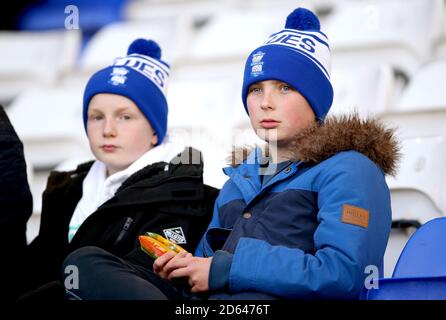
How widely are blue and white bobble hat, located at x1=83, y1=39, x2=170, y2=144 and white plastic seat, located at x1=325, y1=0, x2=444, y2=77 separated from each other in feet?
3.77

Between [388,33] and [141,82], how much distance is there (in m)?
1.34

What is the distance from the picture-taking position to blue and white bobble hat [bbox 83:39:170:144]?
8.38 ft

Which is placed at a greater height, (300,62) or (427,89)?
(427,89)

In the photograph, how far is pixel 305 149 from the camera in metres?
2.04

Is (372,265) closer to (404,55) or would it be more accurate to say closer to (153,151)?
(153,151)

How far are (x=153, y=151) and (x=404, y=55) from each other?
4.40 ft

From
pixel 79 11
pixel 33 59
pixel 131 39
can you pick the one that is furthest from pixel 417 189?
pixel 79 11

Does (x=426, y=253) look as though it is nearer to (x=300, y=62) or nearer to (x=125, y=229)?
(x=300, y=62)

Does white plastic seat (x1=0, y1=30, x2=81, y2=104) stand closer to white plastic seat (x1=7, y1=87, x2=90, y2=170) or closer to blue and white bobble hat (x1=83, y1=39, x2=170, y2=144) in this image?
white plastic seat (x1=7, y1=87, x2=90, y2=170)

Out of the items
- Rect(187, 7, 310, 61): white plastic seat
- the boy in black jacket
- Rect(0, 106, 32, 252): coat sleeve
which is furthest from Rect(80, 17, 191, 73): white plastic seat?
Rect(0, 106, 32, 252): coat sleeve

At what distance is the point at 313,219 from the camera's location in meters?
1.96
